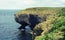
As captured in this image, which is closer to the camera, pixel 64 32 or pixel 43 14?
pixel 64 32

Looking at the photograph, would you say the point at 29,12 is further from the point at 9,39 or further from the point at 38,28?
the point at 38,28

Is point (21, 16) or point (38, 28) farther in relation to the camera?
point (21, 16)

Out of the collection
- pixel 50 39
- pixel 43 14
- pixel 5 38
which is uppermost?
pixel 50 39

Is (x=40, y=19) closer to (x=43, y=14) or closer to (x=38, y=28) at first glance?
(x=43, y=14)

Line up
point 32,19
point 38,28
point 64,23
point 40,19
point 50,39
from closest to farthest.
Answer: point 50,39, point 64,23, point 38,28, point 40,19, point 32,19

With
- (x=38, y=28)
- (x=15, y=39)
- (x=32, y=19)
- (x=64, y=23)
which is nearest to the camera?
(x=64, y=23)

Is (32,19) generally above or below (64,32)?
below

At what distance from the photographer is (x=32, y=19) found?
361 feet

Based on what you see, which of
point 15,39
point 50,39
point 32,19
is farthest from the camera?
point 32,19

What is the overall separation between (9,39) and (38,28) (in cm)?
4873

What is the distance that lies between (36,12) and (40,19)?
8.85 meters

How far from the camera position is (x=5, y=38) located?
318ft

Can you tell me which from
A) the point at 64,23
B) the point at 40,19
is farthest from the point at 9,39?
the point at 64,23

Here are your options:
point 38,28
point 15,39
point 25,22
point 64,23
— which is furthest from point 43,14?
point 64,23
